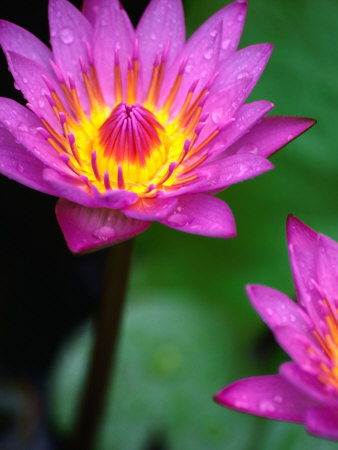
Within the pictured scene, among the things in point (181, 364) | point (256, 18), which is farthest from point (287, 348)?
point (256, 18)

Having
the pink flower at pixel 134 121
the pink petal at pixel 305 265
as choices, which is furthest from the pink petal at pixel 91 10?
the pink petal at pixel 305 265

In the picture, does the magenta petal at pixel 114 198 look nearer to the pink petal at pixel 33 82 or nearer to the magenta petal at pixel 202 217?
the magenta petal at pixel 202 217

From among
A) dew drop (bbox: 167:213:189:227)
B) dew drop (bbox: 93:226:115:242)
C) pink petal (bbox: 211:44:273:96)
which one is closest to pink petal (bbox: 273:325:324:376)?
dew drop (bbox: 167:213:189:227)

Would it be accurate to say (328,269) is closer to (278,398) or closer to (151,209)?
(278,398)

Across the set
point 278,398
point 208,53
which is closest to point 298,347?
point 278,398

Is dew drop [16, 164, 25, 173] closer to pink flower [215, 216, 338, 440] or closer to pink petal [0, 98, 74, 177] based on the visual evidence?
pink petal [0, 98, 74, 177]

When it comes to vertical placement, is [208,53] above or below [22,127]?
above
